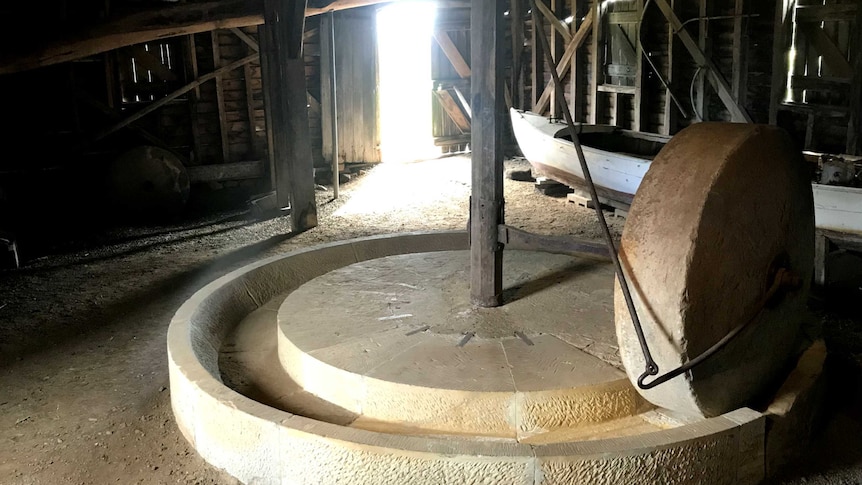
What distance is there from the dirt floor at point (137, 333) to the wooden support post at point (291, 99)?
16.6 inches

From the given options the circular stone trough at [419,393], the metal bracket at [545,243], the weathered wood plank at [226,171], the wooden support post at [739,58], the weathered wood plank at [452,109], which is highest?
the wooden support post at [739,58]

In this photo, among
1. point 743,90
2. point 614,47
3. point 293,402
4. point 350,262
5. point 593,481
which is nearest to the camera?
point 593,481

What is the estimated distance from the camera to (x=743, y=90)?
9.83m

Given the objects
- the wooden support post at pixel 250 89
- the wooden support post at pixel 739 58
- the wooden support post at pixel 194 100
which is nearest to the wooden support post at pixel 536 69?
the wooden support post at pixel 739 58

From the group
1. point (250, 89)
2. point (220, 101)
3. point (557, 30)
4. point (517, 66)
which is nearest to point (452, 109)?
point (517, 66)

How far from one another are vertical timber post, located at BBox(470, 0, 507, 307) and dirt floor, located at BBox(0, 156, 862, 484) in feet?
6.55

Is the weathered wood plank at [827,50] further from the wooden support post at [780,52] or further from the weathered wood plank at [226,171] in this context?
the weathered wood plank at [226,171]

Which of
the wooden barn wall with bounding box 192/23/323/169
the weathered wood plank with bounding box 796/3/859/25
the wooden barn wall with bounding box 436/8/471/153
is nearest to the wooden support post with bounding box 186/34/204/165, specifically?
the wooden barn wall with bounding box 192/23/323/169

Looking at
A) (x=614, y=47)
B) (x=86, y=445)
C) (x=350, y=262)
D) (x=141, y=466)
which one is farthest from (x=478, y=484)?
(x=614, y=47)

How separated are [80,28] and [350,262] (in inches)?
161

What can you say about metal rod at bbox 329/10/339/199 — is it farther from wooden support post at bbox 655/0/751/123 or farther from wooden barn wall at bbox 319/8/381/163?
wooden support post at bbox 655/0/751/123

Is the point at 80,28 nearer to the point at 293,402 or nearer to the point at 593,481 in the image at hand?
the point at 293,402

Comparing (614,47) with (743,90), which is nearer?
(743,90)

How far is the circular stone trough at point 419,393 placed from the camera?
3.29m
